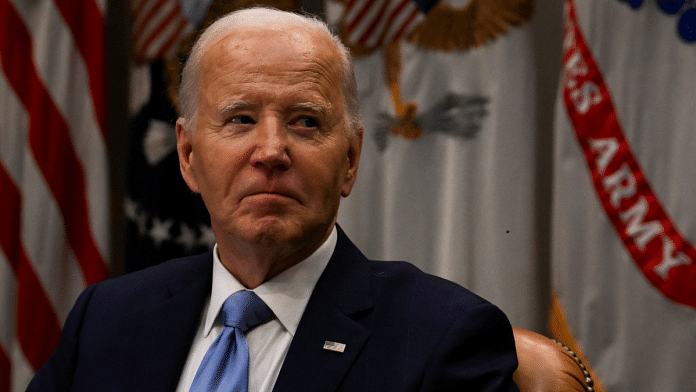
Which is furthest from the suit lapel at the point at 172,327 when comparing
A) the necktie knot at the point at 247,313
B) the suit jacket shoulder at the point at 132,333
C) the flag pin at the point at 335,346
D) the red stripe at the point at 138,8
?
the red stripe at the point at 138,8

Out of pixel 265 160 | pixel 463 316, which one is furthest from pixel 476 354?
pixel 265 160

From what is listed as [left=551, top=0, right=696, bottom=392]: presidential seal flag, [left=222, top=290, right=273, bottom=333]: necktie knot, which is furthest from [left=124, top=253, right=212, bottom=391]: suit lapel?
[left=551, top=0, right=696, bottom=392]: presidential seal flag

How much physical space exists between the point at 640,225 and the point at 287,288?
1390 millimetres

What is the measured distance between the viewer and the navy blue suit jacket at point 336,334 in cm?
122

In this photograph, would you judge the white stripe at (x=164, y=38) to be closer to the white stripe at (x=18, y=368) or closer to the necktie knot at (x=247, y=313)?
the white stripe at (x=18, y=368)

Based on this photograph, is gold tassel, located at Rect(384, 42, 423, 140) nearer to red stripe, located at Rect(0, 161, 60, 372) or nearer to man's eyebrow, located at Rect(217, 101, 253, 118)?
man's eyebrow, located at Rect(217, 101, 253, 118)

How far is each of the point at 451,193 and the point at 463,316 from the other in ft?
4.24

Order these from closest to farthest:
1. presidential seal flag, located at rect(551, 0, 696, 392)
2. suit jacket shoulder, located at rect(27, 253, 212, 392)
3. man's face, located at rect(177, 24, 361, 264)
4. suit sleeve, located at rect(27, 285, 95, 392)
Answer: man's face, located at rect(177, 24, 361, 264) → suit jacket shoulder, located at rect(27, 253, 212, 392) → suit sleeve, located at rect(27, 285, 95, 392) → presidential seal flag, located at rect(551, 0, 696, 392)

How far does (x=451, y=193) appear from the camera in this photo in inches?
98.9

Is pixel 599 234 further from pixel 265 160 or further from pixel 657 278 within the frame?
pixel 265 160

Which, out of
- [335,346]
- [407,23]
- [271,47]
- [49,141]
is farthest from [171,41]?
[335,346]

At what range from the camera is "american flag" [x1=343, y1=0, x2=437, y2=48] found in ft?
8.37

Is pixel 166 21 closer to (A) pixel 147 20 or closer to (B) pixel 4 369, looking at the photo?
(A) pixel 147 20

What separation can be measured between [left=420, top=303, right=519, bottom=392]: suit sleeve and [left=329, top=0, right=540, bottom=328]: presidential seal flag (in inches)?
47.1
